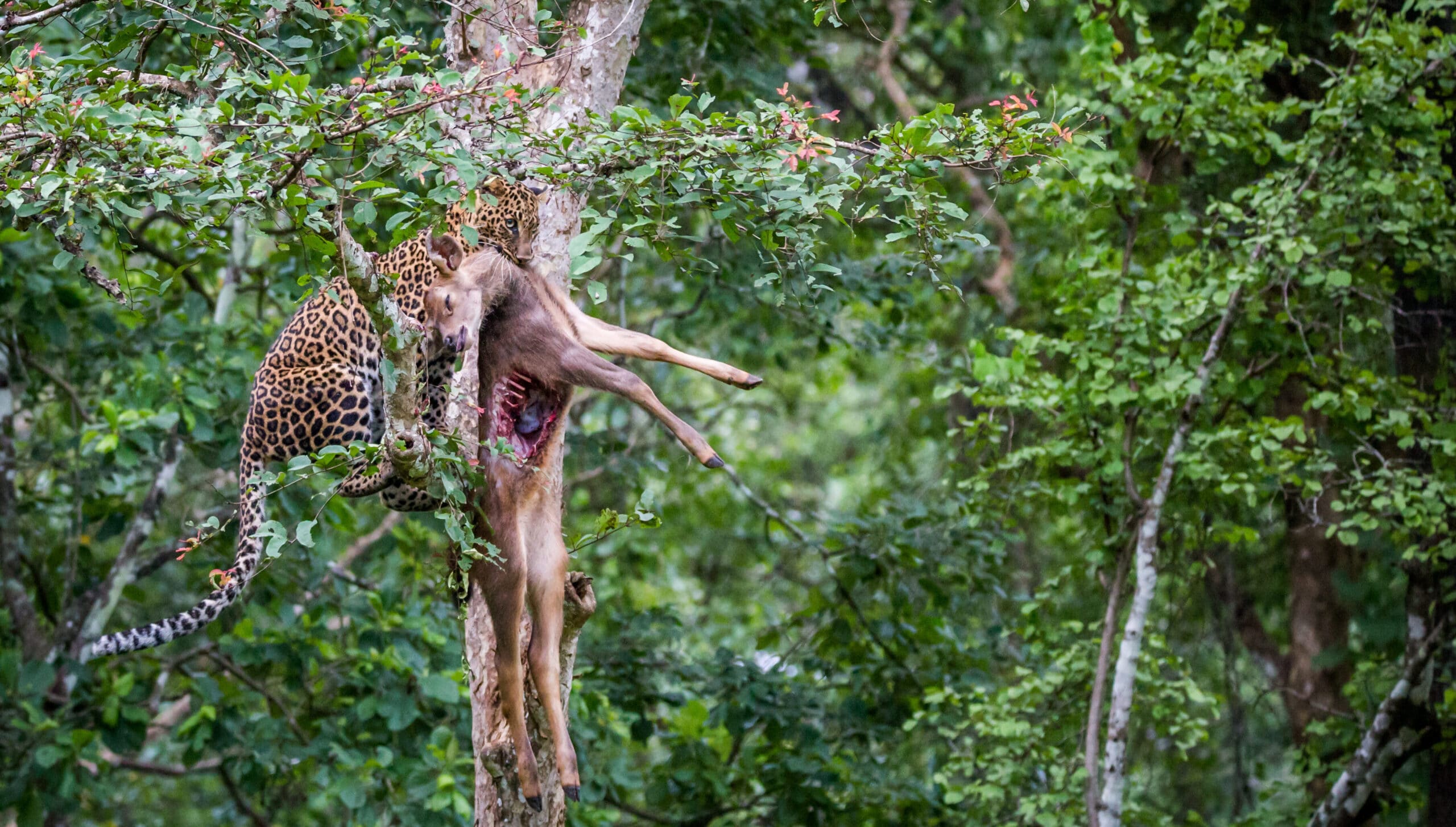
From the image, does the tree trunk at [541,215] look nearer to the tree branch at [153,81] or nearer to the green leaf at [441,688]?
the tree branch at [153,81]

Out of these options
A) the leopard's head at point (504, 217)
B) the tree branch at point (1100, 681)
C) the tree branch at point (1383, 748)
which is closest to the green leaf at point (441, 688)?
the tree branch at point (1100, 681)

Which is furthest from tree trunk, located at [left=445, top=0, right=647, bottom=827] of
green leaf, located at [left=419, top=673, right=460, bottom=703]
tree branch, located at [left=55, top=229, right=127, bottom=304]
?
green leaf, located at [left=419, top=673, right=460, bottom=703]

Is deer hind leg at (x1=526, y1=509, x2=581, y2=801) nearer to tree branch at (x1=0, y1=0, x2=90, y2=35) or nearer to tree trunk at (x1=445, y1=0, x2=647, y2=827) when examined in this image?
tree trunk at (x1=445, y1=0, x2=647, y2=827)

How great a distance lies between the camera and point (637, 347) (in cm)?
390

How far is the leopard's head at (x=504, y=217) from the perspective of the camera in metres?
4.12

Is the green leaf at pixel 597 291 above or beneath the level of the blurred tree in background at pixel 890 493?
beneath

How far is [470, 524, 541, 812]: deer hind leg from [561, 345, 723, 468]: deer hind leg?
471 mm

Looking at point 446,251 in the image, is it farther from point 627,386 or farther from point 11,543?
point 11,543

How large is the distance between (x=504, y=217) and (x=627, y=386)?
2.59ft

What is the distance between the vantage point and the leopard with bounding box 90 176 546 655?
4.15 meters

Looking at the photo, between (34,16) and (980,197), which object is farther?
(980,197)

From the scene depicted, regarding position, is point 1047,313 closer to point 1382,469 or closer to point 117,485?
point 1382,469

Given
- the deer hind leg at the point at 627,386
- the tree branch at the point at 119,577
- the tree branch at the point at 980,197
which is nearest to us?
the deer hind leg at the point at 627,386

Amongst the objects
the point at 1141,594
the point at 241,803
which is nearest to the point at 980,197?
the point at 1141,594
